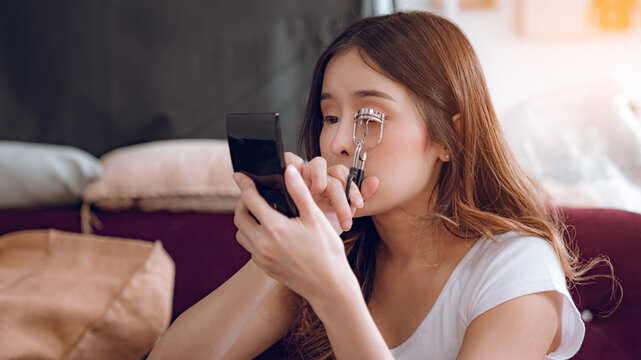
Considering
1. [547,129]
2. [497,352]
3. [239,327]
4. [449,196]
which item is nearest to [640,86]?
[547,129]

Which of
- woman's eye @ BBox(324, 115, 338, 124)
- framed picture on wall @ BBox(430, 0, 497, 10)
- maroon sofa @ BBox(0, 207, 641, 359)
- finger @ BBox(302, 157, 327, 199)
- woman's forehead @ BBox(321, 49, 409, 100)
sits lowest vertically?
maroon sofa @ BBox(0, 207, 641, 359)

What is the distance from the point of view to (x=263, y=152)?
666 millimetres

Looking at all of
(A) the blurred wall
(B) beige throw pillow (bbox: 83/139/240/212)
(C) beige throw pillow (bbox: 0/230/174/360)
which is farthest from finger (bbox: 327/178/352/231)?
(A) the blurred wall

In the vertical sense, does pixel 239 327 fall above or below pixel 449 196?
below

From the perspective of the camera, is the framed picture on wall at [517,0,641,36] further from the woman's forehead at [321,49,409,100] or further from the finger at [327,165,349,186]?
the finger at [327,165,349,186]

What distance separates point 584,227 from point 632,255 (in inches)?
4.4

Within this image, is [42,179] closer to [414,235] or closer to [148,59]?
[148,59]

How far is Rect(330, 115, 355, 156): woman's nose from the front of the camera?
2.92 feet

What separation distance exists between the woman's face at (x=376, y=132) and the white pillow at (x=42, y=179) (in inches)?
50.3

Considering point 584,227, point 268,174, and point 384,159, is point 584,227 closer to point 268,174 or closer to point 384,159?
point 384,159

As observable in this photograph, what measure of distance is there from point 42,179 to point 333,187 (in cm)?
147

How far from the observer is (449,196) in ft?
3.34

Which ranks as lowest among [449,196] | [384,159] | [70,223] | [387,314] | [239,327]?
[70,223]

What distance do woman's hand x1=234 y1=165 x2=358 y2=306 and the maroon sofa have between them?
53cm
